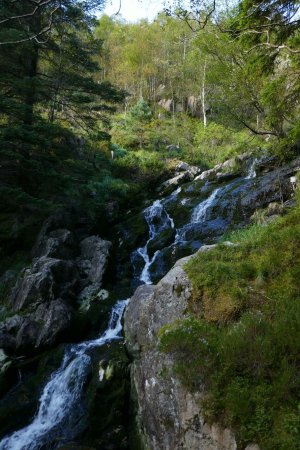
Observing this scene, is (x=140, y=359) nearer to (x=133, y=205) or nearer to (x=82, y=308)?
(x=82, y=308)

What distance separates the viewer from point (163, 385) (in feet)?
14.5

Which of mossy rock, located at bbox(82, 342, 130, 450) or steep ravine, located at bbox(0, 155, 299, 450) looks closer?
steep ravine, located at bbox(0, 155, 299, 450)

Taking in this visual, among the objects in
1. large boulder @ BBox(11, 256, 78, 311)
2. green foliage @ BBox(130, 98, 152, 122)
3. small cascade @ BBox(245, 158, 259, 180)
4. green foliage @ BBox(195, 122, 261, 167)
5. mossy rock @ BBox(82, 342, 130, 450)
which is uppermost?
green foliage @ BBox(130, 98, 152, 122)

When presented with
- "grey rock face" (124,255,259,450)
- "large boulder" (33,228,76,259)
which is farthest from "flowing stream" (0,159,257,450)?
"large boulder" (33,228,76,259)

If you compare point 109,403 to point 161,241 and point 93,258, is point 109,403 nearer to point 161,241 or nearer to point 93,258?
point 93,258

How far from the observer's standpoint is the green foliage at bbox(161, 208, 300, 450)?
3219 mm

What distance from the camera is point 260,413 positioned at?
3230 mm

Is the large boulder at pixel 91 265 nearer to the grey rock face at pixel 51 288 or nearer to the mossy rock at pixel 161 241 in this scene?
the grey rock face at pixel 51 288

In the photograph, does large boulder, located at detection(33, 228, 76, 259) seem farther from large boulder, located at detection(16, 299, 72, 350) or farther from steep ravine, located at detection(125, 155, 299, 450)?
steep ravine, located at detection(125, 155, 299, 450)

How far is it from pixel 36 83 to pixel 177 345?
9993mm

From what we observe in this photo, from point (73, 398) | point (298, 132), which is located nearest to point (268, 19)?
point (298, 132)

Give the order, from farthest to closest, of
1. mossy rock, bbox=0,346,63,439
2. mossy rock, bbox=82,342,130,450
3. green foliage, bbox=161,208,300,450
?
mossy rock, bbox=0,346,63,439 → mossy rock, bbox=82,342,130,450 → green foliage, bbox=161,208,300,450

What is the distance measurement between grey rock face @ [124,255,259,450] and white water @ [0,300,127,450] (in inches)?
75.4

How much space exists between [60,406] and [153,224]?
27.0ft
